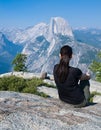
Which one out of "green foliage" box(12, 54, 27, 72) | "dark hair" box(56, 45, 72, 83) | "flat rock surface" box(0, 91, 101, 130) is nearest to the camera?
"flat rock surface" box(0, 91, 101, 130)

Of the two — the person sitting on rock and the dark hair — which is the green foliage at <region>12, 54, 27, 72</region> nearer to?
the person sitting on rock

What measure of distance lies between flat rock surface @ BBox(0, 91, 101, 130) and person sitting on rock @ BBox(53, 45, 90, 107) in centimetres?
119

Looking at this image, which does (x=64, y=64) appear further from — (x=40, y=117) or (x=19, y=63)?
(x=19, y=63)

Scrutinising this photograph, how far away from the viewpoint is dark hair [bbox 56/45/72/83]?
1226 centimetres

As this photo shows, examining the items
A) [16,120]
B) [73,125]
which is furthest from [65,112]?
[16,120]

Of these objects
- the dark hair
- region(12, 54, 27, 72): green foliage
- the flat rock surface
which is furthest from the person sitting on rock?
region(12, 54, 27, 72): green foliage

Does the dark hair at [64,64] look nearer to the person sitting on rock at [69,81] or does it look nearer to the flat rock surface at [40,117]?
the person sitting on rock at [69,81]

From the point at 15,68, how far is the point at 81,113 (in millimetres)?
82063

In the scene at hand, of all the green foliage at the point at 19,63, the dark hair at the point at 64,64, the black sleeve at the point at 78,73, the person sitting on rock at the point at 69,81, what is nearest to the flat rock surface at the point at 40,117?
the person sitting on rock at the point at 69,81

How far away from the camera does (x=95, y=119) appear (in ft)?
35.6

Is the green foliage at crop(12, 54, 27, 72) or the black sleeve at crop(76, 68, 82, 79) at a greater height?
the black sleeve at crop(76, 68, 82, 79)

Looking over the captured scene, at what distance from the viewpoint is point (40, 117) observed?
32.7ft

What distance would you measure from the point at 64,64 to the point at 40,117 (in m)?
3.06

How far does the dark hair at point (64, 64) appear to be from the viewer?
1226 cm
